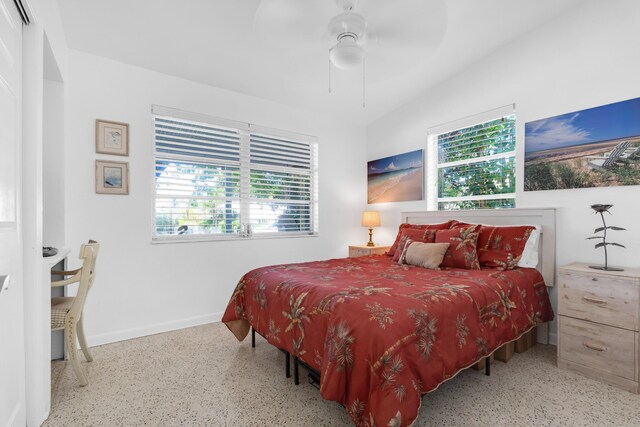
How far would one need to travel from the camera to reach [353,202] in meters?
4.66

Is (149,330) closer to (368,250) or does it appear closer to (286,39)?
(368,250)

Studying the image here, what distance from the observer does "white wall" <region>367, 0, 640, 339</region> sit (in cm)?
246

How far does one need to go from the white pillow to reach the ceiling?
5.97 ft

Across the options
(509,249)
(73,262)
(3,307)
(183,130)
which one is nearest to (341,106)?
(183,130)

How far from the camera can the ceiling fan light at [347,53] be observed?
156 cm

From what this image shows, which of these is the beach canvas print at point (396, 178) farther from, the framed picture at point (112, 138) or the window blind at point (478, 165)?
the framed picture at point (112, 138)

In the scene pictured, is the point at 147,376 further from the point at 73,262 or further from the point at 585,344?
the point at 585,344

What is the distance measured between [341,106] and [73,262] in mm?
3349

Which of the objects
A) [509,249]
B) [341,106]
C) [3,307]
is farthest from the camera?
[341,106]

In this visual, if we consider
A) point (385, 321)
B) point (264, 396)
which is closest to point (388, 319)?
point (385, 321)

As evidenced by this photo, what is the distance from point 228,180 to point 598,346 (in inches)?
139

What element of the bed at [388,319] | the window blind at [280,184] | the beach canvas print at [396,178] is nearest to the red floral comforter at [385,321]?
the bed at [388,319]

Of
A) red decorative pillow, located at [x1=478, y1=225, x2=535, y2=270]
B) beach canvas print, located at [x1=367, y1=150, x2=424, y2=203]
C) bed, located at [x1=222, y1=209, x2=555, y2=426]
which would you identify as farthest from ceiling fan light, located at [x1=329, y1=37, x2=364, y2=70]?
beach canvas print, located at [x1=367, y1=150, x2=424, y2=203]

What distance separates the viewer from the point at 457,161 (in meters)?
3.70
